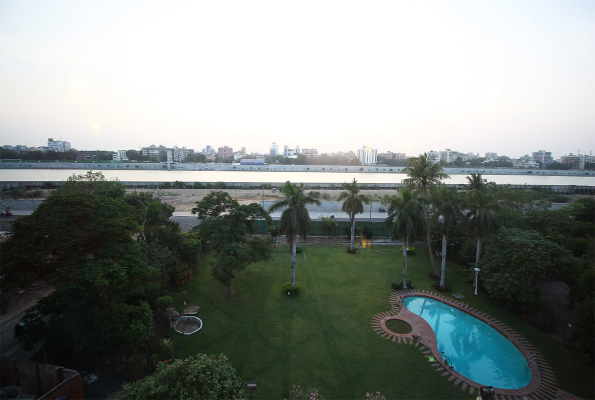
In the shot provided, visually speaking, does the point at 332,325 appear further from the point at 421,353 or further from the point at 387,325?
the point at 421,353

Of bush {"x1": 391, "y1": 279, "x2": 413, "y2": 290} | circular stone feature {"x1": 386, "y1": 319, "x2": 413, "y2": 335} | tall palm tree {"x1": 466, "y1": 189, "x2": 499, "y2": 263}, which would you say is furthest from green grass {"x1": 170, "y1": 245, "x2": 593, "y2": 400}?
tall palm tree {"x1": 466, "y1": 189, "x2": 499, "y2": 263}

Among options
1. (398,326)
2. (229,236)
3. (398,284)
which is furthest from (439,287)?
(229,236)

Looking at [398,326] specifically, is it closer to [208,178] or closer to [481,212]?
[481,212]

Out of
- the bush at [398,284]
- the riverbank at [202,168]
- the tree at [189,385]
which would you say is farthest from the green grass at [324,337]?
the riverbank at [202,168]

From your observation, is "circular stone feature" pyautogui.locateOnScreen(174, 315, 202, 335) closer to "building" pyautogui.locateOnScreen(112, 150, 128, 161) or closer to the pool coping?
the pool coping

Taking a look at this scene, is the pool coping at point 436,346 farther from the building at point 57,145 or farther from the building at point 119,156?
the building at point 57,145

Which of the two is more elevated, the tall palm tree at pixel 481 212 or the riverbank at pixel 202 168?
the riverbank at pixel 202 168

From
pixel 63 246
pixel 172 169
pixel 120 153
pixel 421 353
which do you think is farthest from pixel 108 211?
pixel 120 153
